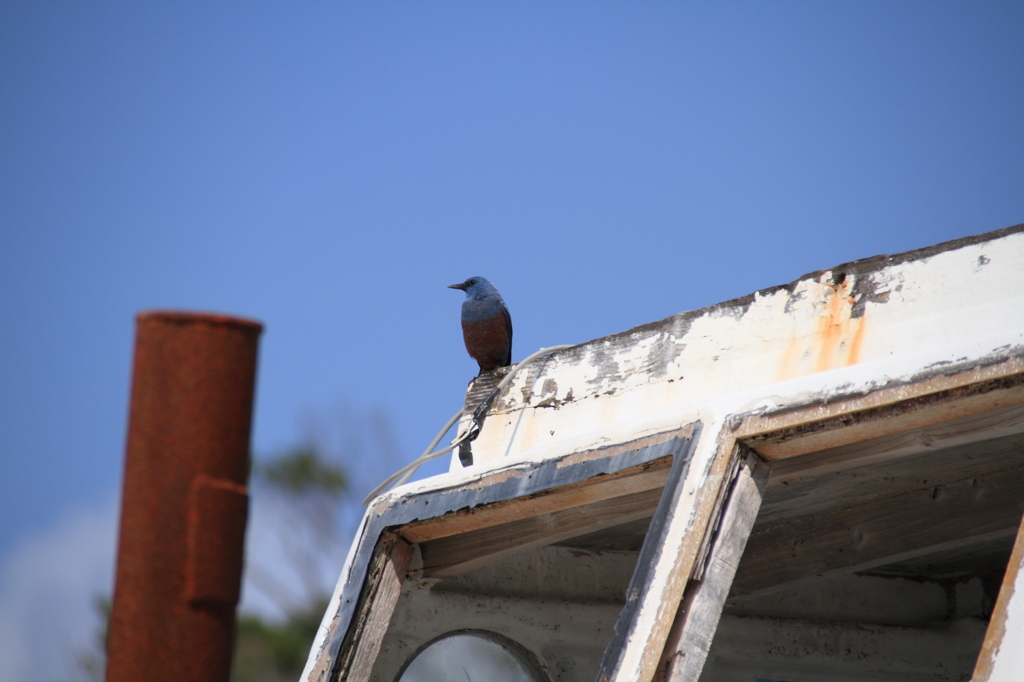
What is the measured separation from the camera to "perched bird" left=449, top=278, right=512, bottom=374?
3.47 metres

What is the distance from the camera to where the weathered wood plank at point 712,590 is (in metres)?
1.97

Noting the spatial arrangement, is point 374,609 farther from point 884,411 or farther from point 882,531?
point 882,531

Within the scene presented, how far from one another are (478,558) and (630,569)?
2.98ft

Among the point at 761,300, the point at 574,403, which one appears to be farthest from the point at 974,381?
the point at 574,403

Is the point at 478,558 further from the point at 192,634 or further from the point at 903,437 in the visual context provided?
the point at 192,634

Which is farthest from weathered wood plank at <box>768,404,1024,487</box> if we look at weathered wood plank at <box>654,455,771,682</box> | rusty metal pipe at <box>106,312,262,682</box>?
rusty metal pipe at <box>106,312,262,682</box>

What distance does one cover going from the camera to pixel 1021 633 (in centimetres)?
163

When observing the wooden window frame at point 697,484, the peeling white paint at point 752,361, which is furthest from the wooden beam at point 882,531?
the wooden window frame at point 697,484

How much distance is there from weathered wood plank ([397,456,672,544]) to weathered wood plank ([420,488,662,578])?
0.32 feet

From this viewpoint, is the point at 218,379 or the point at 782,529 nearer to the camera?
the point at 218,379

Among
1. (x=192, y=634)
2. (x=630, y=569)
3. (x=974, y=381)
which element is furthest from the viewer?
(x=630, y=569)

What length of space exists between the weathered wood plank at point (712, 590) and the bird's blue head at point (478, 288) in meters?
1.64

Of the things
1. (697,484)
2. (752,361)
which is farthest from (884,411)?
(752,361)

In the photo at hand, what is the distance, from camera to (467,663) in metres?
3.31
